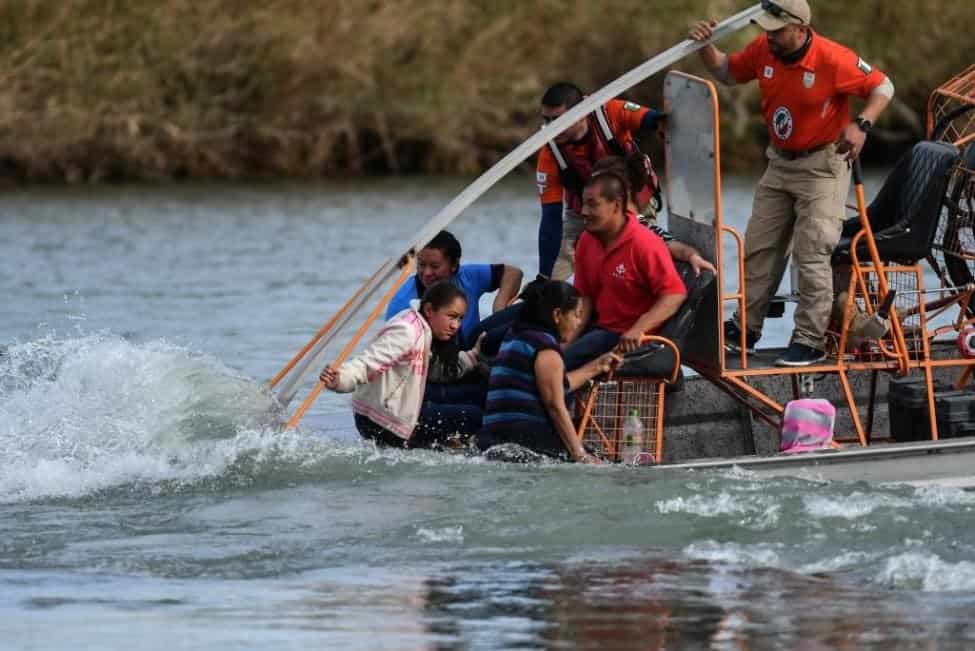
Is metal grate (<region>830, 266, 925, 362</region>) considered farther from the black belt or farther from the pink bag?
the black belt

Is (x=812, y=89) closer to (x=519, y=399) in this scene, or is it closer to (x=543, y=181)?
(x=543, y=181)

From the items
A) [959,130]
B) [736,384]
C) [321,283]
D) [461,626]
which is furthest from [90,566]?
[321,283]

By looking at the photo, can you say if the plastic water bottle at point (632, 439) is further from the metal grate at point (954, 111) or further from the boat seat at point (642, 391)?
the metal grate at point (954, 111)

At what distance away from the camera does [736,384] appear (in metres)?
10.5

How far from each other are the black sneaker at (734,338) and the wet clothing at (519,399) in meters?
1.39

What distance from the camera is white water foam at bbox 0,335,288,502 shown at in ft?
35.5

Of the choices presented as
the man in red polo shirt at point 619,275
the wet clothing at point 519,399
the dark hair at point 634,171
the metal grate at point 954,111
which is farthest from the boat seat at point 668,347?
the metal grate at point 954,111

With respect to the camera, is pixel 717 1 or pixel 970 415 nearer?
pixel 970 415

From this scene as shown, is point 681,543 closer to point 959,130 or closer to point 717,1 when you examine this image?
point 959,130

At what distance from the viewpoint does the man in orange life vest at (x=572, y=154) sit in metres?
11.3

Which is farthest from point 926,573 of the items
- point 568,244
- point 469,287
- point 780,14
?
point 469,287

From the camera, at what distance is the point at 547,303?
1009 cm

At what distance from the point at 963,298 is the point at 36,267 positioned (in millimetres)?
14703

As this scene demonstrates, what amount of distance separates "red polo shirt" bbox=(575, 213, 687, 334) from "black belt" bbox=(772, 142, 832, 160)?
3.01 ft
